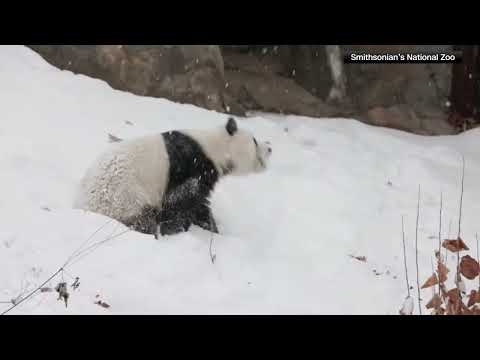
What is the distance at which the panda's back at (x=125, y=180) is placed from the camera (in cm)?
538

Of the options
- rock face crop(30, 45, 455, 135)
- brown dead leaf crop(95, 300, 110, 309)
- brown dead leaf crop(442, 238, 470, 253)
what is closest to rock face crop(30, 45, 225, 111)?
rock face crop(30, 45, 455, 135)

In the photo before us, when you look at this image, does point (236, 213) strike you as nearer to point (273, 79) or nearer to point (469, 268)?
point (469, 268)

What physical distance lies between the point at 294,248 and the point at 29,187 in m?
2.68

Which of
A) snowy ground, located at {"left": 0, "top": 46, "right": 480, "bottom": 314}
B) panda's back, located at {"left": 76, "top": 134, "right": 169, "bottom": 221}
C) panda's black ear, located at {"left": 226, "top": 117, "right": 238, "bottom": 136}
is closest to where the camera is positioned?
snowy ground, located at {"left": 0, "top": 46, "right": 480, "bottom": 314}

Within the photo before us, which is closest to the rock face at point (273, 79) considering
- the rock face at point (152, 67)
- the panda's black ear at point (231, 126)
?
the rock face at point (152, 67)

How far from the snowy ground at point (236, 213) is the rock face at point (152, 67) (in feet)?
0.87

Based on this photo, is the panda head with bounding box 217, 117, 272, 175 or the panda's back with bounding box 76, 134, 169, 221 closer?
the panda's back with bounding box 76, 134, 169, 221

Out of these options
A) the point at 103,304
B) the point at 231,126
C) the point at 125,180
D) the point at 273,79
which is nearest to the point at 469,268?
the point at 103,304

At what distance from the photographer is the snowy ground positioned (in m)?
4.11

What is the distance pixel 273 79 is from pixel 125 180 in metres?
7.12

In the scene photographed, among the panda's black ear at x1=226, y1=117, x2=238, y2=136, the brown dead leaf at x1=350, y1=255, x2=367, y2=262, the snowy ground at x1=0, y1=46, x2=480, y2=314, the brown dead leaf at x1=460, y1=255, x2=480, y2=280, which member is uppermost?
the panda's black ear at x1=226, y1=117, x2=238, y2=136

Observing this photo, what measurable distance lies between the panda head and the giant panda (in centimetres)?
1

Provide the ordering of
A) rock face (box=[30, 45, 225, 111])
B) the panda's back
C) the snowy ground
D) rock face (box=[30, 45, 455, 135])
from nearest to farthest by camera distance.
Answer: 1. the snowy ground
2. the panda's back
3. rock face (box=[30, 45, 225, 111])
4. rock face (box=[30, 45, 455, 135])

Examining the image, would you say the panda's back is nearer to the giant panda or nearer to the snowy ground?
the giant panda
